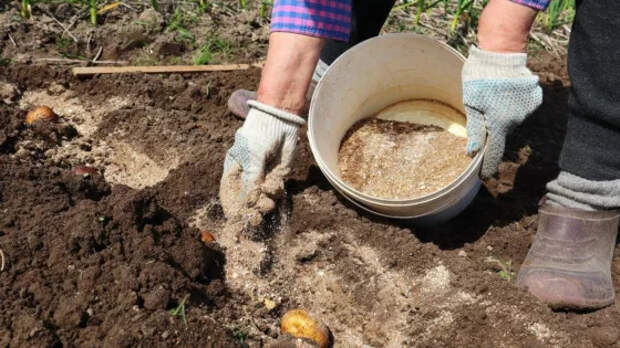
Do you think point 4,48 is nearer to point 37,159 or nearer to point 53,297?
point 37,159

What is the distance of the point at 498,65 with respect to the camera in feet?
6.45

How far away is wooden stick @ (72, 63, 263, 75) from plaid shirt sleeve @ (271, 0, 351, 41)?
3.83 feet

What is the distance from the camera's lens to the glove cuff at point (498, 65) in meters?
1.96

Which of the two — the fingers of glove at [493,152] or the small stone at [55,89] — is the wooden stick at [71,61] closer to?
the small stone at [55,89]

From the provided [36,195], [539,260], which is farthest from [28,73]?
[539,260]

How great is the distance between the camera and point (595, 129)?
2.01m

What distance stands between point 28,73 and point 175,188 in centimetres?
120

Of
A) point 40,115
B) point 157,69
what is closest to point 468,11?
point 157,69

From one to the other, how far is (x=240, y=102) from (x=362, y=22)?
2.14 feet

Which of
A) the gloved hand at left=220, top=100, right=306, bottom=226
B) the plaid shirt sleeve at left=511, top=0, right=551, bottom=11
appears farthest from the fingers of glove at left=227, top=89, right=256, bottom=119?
the plaid shirt sleeve at left=511, top=0, right=551, bottom=11

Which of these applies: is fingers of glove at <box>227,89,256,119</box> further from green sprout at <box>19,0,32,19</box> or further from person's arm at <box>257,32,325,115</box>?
green sprout at <box>19,0,32,19</box>

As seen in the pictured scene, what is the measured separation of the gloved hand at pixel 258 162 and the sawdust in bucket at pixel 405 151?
14.0 inches

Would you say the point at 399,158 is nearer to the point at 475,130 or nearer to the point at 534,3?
the point at 475,130

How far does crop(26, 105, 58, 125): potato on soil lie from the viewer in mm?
2691
